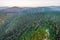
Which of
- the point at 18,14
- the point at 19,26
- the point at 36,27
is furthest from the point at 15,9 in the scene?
Answer: the point at 36,27

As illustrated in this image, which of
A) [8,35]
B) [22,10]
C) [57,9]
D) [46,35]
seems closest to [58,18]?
[57,9]

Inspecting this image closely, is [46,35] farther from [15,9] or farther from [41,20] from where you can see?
[15,9]
